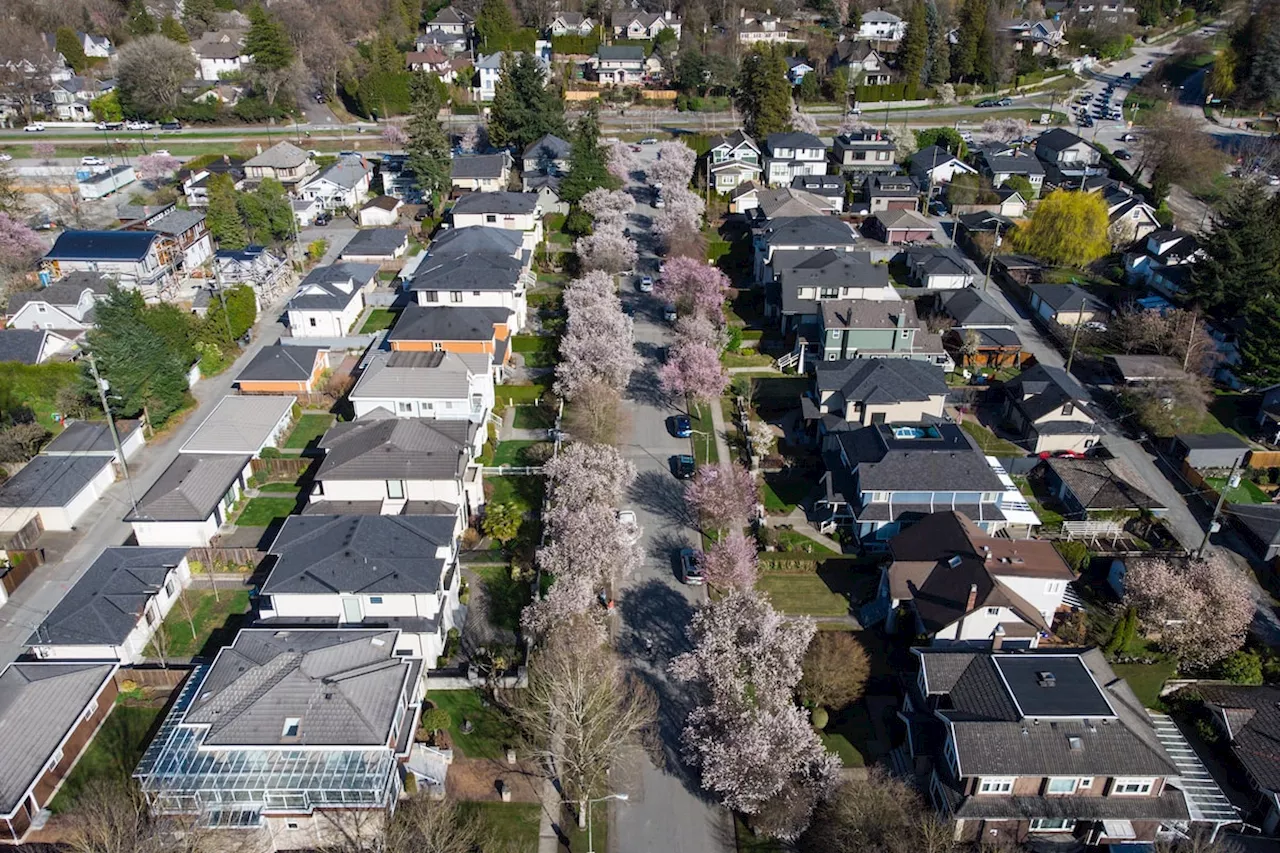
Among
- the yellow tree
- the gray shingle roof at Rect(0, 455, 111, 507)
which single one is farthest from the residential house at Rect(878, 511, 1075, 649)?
the yellow tree

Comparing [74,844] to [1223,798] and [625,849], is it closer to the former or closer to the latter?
[625,849]

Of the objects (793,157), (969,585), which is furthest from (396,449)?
(793,157)

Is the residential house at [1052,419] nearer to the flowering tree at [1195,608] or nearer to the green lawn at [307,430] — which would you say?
the flowering tree at [1195,608]

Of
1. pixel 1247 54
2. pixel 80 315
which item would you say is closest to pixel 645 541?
pixel 80 315

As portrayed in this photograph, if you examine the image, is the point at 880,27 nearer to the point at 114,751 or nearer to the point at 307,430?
the point at 307,430

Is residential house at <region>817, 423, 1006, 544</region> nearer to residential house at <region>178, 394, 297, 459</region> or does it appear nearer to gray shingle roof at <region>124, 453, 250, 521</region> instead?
gray shingle roof at <region>124, 453, 250, 521</region>

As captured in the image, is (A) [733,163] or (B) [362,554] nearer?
(B) [362,554]
